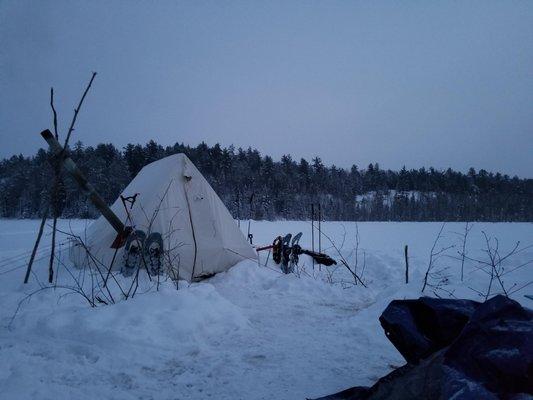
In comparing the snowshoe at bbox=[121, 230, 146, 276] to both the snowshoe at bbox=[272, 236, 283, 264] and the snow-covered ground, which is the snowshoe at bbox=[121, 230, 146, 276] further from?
the snowshoe at bbox=[272, 236, 283, 264]

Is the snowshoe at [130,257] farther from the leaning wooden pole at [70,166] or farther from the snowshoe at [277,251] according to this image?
the snowshoe at [277,251]

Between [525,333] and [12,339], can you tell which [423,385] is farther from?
[12,339]

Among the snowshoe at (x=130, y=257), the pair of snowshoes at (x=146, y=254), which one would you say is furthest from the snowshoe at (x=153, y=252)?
the snowshoe at (x=130, y=257)

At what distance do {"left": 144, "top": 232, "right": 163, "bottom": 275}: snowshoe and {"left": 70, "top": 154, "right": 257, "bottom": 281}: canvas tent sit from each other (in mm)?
467

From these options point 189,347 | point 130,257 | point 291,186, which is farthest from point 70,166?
point 291,186

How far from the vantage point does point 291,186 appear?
Answer: 195ft

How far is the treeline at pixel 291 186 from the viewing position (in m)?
41.1

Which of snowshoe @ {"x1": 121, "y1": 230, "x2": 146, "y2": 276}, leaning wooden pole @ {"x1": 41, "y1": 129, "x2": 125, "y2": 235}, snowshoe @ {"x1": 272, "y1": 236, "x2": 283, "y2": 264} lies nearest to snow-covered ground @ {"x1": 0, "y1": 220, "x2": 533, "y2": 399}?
snowshoe @ {"x1": 121, "y1": 230, "x2": 146, "y2": 276}

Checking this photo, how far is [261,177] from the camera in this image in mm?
58844

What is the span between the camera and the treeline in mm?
41062

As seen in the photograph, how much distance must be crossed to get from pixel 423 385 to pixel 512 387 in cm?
30

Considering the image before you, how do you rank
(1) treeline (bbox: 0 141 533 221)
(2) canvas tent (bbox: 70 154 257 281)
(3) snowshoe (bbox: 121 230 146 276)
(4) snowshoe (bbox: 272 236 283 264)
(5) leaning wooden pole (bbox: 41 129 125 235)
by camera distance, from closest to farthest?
(5) leaning wooden pole (bbox: 41 129 125 235)
(3) snowshoe (bbox: 121 230 146 276)
(2) canvas tent (bbox: 70 154 257 281)
(4) snowshoe (bbox: 272 236 283 264)
(1) treeline (bbox: 0 141 533 221)

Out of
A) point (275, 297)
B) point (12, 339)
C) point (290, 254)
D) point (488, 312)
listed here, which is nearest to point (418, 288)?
point (275, 297)

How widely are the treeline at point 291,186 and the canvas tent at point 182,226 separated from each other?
29.0 meters
